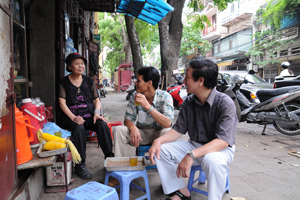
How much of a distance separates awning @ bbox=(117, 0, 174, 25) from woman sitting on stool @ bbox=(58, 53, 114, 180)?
2513 mm

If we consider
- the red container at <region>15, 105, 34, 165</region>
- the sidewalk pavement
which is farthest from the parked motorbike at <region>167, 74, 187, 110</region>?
the red container at <region>15, 105, 34, 165</region>

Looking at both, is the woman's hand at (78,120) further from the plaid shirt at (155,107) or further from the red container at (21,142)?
the red container at (21,142)

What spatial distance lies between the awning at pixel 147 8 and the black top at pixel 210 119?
330cm

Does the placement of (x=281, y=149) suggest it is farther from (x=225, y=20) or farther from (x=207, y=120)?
(x=225, y=20)

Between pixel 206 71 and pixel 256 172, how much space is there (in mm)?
1750

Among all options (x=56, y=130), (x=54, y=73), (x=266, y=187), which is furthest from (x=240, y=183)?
(x=54, y=73)

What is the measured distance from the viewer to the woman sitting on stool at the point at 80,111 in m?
2.73

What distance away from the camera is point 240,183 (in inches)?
102

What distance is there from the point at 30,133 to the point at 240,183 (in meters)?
2.35

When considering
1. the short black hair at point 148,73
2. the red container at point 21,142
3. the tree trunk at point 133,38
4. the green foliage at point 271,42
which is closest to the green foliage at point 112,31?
A: the green foliage at point 271,42

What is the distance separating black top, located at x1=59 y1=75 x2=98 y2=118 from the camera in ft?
9.93

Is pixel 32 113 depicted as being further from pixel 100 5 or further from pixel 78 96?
pixel 100 5

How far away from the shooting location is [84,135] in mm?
2736

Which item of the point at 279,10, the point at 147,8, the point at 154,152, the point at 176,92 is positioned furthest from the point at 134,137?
the point at 279,10
